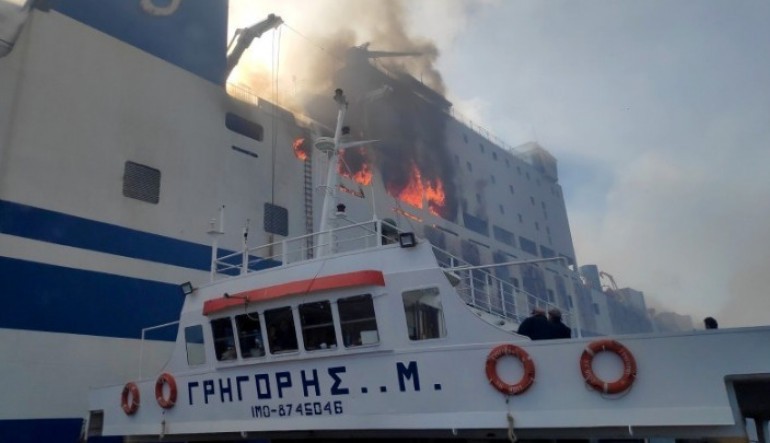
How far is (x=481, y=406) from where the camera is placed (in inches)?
247

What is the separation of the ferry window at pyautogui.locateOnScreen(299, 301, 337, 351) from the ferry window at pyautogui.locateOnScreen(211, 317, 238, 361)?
1452mm

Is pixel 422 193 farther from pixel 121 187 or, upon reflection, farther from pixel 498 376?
pixel 498 376

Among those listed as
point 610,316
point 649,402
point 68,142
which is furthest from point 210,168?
point 610,316

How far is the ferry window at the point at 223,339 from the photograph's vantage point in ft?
27.2

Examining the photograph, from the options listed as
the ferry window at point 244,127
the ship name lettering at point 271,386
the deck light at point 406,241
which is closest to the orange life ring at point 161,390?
the ship name lettering at point 271,386

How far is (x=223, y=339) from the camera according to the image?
8391 millimetres

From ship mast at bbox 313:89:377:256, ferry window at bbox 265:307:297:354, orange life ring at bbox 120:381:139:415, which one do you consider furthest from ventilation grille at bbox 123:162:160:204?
ferry window at bbox 265:307:297:354

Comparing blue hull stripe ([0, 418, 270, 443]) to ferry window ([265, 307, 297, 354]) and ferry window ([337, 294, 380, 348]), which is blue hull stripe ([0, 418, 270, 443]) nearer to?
ferry window ([265, 307, 297, 354])

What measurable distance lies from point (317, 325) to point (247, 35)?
1375 centimetres

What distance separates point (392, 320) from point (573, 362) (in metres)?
2.23

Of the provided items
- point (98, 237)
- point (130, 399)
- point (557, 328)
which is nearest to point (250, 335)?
point (130, 399)

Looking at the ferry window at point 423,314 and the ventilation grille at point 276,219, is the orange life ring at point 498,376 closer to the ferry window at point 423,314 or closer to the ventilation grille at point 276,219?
the ferry window at point 423,314

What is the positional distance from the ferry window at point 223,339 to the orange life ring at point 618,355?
16.4 ft

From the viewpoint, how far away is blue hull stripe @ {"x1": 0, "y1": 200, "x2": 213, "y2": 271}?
11.4 metres
